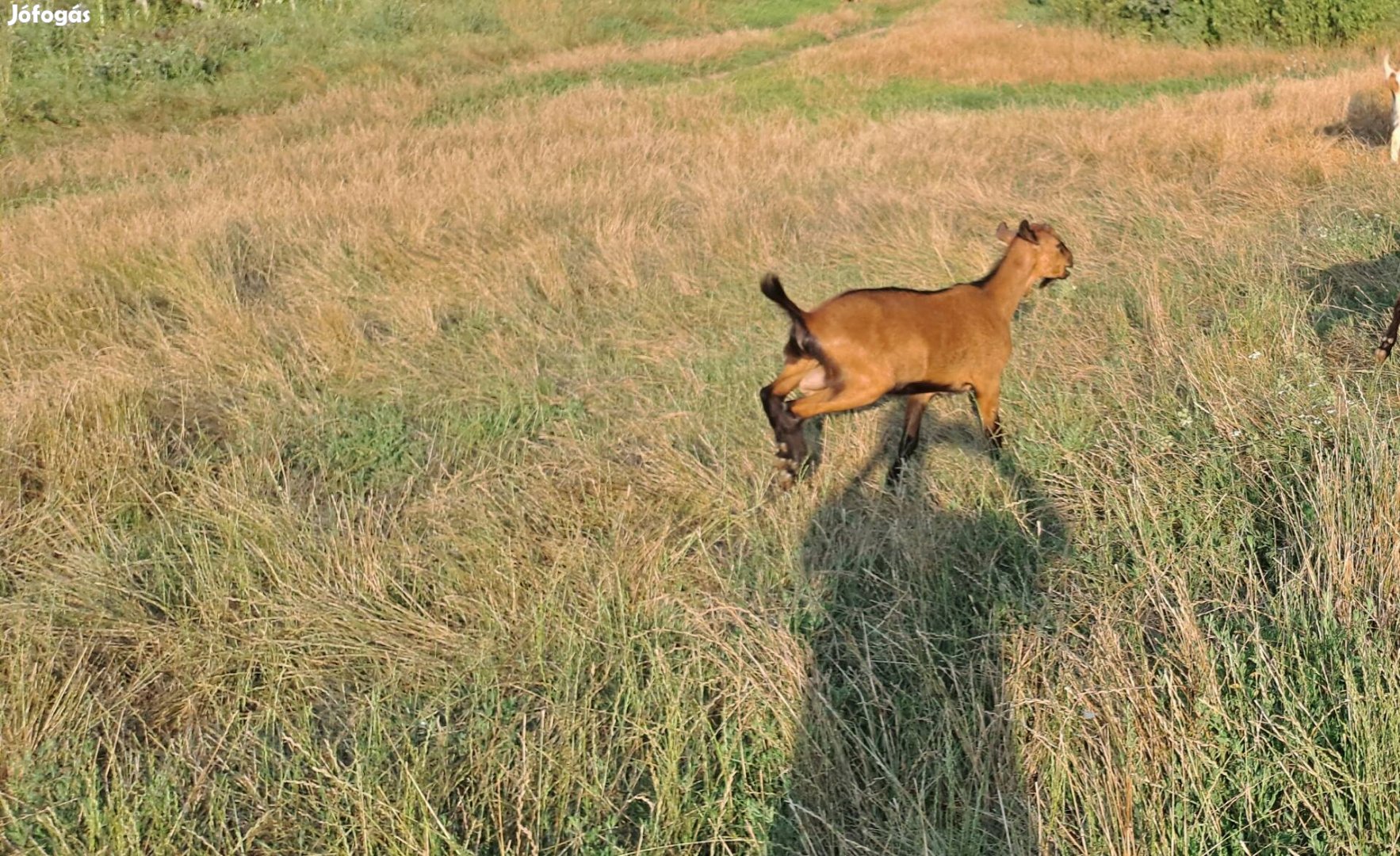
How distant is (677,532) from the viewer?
4156 mm

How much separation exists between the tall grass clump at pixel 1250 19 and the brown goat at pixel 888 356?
2139 centimetres

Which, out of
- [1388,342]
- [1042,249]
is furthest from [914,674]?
[1388,342]

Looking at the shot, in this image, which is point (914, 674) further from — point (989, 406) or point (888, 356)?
point (989, 406)

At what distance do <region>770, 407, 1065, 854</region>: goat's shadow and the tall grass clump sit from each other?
72.7 feet

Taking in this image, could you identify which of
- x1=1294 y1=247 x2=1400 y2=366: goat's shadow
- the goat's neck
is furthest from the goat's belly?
x1=1294 y1=247 x2=1400 y2=366: goat's shadow

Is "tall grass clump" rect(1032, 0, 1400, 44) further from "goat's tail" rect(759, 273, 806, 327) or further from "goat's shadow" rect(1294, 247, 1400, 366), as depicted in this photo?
"goat's tail" rect(759, 273, 806, 327)

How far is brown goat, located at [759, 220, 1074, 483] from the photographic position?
437 cm

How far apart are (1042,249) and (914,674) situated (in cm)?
290

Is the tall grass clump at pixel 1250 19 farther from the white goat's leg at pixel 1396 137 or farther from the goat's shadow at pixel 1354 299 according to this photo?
the goat's shadow at pixel 1354 299

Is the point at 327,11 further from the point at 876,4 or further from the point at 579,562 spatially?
the point at 579,562

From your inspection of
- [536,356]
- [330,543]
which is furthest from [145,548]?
[536,356]

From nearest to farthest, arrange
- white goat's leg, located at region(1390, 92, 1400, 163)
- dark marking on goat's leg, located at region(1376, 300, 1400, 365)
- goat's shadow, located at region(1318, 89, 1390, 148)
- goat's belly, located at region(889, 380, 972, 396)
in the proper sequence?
goat's belly, located at region(889, 380, 972, 396) < dark marking on goat's leg, located at region(1376, 300, 1400, 365) < white goat's leg, located at region(1390, 92, 1400, 163) < goat's shadow, located at region(1318, 89, 1390, 148)

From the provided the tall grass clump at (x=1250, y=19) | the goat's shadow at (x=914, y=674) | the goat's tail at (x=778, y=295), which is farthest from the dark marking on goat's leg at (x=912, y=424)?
the tall grass clump at (x=1250, y=19)

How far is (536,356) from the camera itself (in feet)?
20.6
